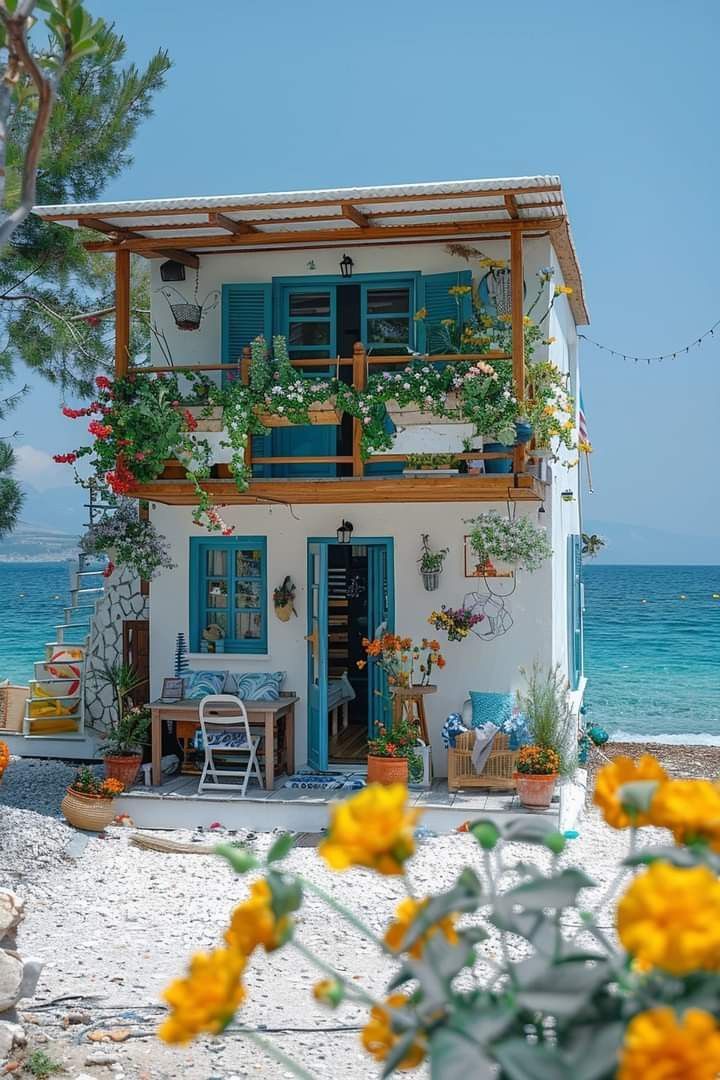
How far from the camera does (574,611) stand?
1524 cm

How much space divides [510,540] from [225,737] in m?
3.29

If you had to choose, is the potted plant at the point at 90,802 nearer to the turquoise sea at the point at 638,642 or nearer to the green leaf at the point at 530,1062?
the green leaf at the point at 530,1062

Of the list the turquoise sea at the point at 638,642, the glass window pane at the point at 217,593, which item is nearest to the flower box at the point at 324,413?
the glass window pane at the point at 217,593

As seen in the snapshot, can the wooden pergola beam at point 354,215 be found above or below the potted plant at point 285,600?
above

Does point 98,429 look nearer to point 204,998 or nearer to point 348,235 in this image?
point 348,235

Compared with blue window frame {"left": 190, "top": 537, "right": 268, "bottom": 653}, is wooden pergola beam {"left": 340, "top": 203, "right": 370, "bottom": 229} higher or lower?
higher

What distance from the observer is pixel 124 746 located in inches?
472

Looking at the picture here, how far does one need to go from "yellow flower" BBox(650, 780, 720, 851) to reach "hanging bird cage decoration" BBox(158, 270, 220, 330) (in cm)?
1092

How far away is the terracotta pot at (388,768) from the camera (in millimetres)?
11070

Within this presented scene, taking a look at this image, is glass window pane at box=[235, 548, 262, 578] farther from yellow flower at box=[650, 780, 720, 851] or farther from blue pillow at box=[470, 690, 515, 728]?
yellow flower at box=[650, 780, 720, 851]

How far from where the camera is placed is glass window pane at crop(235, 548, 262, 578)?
1256 cm

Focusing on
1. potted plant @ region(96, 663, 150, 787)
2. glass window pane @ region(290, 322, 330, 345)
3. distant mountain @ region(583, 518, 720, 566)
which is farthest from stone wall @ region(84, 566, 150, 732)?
distant mountain @ region(583, 518, 720, 566)

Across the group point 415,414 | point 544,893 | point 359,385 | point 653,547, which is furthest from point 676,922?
point 653,547

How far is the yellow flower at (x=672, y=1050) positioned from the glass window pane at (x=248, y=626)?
1080cm
